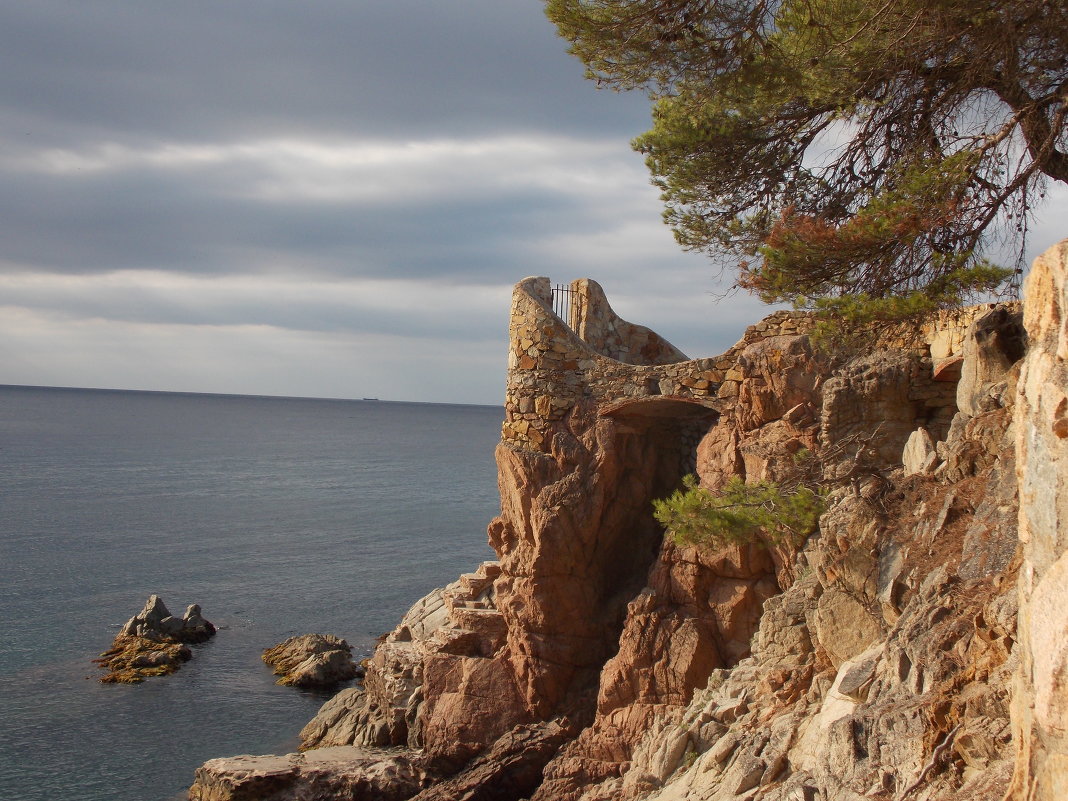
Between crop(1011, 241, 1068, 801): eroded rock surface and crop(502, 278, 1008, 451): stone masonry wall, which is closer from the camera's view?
crop(1011, 241, 1068, 801): eroded rock surface

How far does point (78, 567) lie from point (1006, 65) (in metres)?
40.6

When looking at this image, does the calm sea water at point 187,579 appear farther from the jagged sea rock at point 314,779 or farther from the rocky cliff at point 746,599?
the rocky cliff at point 746,599

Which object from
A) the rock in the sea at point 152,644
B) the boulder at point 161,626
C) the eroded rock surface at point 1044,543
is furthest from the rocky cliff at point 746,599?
the boulder at point 161,626

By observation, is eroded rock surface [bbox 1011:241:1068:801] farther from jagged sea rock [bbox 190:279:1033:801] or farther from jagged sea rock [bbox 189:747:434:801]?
jagged sea rock [bbox 189:747:434:801]

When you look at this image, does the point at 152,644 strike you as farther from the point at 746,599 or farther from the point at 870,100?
the point at 870,100

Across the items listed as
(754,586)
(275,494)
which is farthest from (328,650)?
(275,494)

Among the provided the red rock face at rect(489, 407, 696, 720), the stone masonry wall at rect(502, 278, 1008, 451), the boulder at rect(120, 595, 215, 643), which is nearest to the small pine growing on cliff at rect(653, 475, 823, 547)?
the stone masonry wall at rect(502, 278, 1008, 451)

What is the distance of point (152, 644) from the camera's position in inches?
1224

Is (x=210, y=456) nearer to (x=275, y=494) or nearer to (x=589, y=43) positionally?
(x=275, y=494)

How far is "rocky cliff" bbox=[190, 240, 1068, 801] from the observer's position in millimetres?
8281

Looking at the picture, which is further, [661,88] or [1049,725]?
[661,88]

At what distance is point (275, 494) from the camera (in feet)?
235

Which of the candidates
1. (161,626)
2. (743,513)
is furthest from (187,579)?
(743,513)

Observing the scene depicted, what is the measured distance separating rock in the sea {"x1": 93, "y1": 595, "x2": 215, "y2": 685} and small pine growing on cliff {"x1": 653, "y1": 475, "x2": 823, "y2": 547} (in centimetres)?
1954
